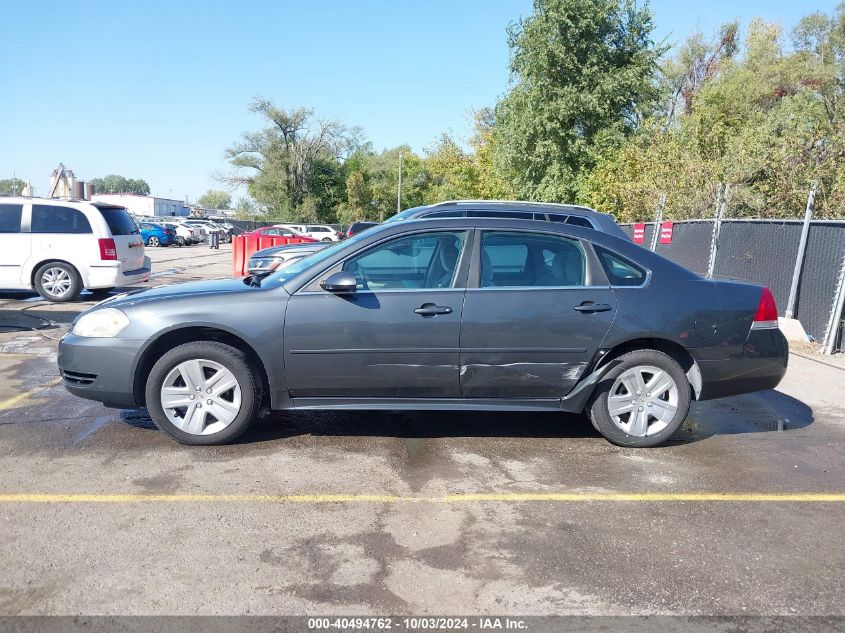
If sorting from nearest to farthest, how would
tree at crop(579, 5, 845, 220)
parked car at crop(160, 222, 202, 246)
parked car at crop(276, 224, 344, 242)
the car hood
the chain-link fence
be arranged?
the car hood < the chain-link fence < tree at crop(579, 5, 845, 220) < parked car at crop(160, 222, 202, 246) < parked car at crop(276, 224, 344, 242)

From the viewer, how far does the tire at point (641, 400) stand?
5.04m

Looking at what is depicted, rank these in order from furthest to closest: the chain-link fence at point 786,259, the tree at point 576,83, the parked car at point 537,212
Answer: the tree at point 576,83 < the chain-link fence at point 786,259 < the parked car at point 537,212

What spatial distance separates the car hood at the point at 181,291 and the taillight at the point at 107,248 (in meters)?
7.24

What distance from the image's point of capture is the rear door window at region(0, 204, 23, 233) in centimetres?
1163

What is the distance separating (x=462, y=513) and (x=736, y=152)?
14074 millimetres

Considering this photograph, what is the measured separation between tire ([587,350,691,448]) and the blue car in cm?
3647

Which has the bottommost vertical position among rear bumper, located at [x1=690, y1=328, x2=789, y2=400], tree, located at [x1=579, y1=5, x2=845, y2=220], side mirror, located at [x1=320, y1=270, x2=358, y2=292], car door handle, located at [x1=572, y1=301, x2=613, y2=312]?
rear bumper, located at [x1=690, y1=328, x2=789, y2=400]

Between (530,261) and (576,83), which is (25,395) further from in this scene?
(576,83)

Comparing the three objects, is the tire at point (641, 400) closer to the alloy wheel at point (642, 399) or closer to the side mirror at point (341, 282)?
the alloy wheel at point (642, 399)

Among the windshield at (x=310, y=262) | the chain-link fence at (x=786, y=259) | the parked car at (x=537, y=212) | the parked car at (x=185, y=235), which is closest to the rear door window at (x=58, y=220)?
the parked car at (x=537, y=212)

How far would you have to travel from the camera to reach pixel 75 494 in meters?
4.06

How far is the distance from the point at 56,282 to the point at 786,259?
461 inches

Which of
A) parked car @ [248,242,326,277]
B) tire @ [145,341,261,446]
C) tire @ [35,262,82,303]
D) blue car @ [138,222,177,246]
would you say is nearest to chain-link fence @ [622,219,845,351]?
tire @ [145,341,261,446]

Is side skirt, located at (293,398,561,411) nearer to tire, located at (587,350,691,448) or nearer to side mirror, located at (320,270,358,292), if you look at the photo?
tire, located at (587,350,691,448)
